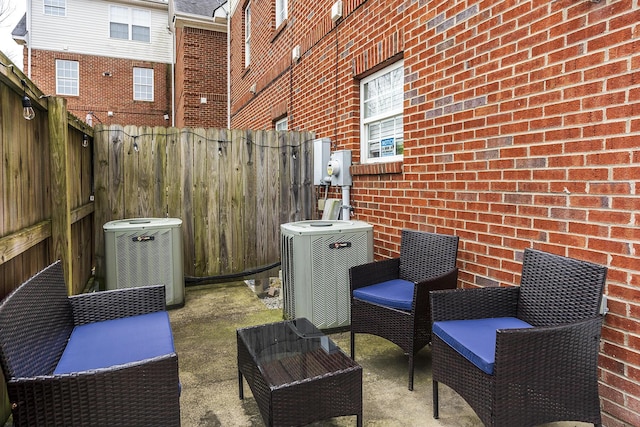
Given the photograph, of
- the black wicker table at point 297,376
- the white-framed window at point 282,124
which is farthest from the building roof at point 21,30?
the black wicker table at point 297,376

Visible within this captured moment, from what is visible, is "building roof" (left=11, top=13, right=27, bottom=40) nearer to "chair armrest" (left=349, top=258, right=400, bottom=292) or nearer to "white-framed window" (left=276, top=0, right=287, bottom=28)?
"white-framed window" (left=276, top=0, right=287, bottom=28)

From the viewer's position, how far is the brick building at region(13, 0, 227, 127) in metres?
15.6

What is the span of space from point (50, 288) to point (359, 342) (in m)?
Answer: 2.25

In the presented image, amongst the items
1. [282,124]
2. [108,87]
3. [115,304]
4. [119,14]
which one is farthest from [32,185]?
[119,14]

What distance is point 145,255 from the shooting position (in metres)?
4.23

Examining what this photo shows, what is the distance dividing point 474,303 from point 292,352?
108cm

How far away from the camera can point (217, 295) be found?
16.0ft

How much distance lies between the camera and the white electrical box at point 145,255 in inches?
162

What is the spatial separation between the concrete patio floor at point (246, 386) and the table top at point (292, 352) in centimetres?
35

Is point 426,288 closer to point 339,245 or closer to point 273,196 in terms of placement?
point 339,245

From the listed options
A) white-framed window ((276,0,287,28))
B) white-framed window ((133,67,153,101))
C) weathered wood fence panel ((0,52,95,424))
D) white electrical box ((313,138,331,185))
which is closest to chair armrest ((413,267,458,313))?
weathered wood fence panel ((0,52,95,424))

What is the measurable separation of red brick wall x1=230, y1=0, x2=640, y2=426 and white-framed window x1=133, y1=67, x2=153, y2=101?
14.3 metres

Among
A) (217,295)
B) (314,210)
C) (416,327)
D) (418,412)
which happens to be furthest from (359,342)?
(314,210)

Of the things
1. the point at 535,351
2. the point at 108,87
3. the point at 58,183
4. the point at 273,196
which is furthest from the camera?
the point at 108,87
